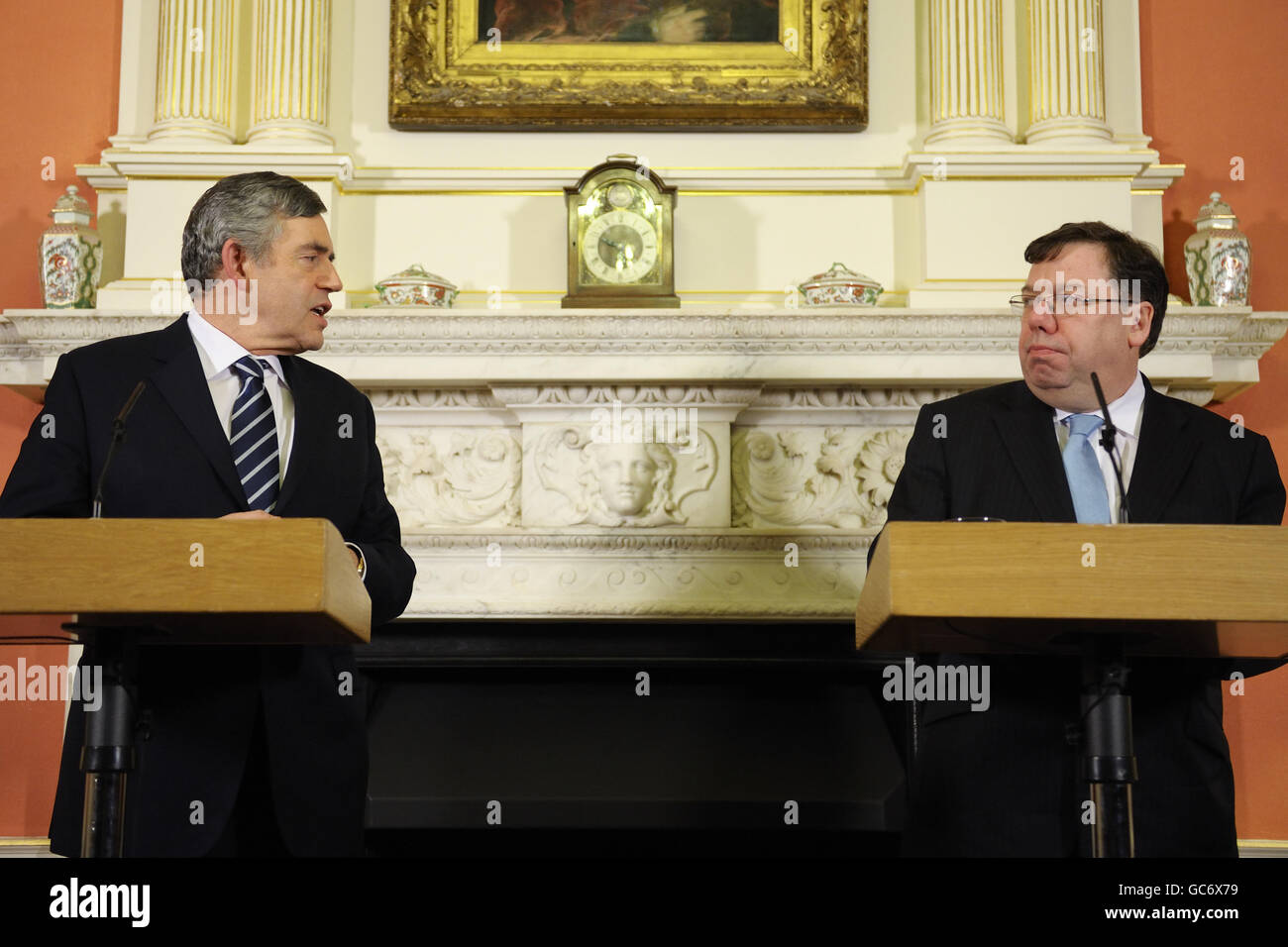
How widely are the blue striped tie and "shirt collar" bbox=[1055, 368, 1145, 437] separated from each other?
4.32 ft

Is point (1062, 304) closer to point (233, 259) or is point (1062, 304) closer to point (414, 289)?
point (233, 259)

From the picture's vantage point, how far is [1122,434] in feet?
8.10

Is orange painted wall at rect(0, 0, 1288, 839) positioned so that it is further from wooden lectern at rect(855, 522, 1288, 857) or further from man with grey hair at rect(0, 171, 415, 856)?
wooden lectern at rect(855, 522, 1288, 857)

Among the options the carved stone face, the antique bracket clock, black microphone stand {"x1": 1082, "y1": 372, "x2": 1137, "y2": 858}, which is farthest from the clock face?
black microphone stand {"x1": 1082, "y1": 372, "x2": 1137, "y2": 858}

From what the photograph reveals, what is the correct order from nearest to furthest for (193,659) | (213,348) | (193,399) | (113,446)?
(113,446) → (193,659) → (193,399) → (213,348)

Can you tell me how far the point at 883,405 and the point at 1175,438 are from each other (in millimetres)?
1535

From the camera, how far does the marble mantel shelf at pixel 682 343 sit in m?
3.77

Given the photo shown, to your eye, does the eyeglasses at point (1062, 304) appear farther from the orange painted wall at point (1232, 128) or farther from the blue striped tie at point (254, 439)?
the orange painted wall at point (1232, 128)

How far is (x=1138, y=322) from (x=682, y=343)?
1434 millimetres

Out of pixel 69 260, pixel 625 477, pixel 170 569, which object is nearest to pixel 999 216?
pixel 625 477

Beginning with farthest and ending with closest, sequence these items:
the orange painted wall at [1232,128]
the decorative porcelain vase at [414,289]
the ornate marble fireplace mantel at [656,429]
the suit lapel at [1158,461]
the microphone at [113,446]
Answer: the orange painted wall at [1232,128] → the decorative porcelain vase at [414,289] → the ornate marble fireplace mantel at [656,429] → the suit lapel at [1158,461] → the microphone at [113,446]

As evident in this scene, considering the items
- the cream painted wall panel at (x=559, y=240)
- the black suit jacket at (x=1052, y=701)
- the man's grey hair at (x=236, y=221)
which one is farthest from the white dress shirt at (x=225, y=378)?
the cream painted wall panel at (x=559, y=240)

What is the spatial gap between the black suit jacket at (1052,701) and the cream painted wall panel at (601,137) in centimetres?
197

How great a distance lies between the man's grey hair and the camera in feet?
8.25
